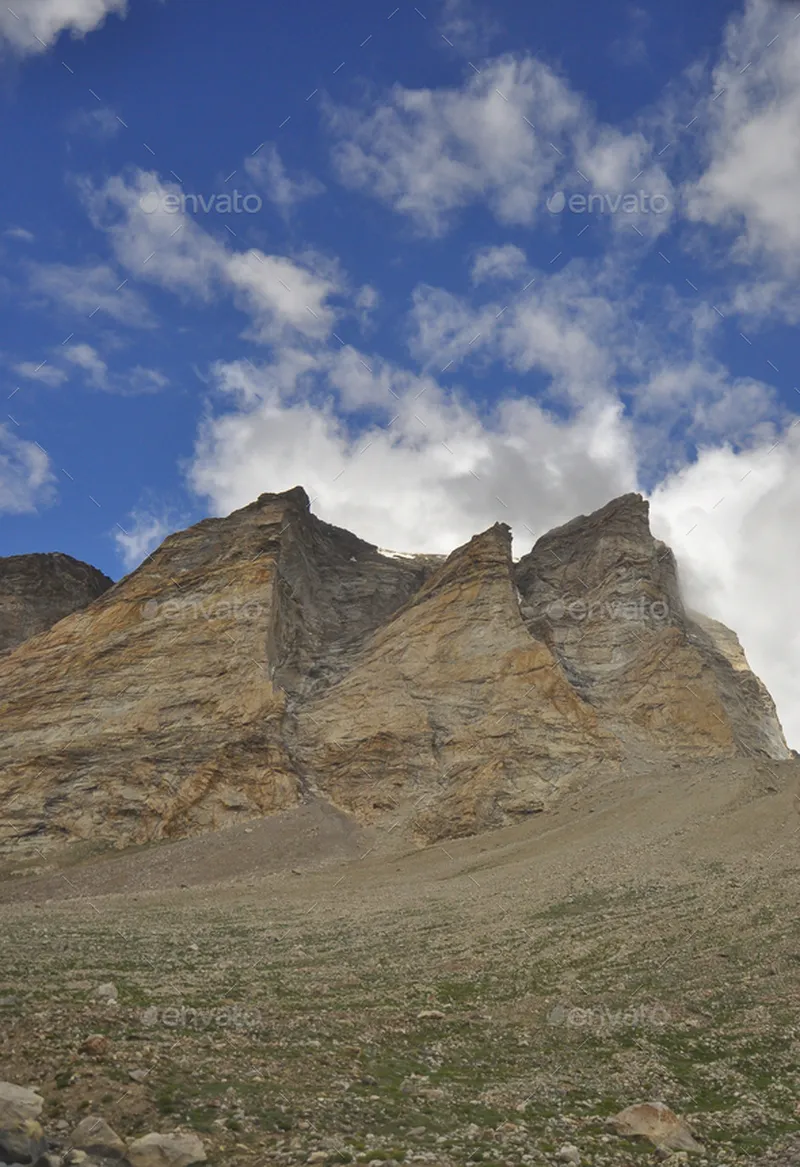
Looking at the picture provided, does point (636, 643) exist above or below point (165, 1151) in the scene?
above

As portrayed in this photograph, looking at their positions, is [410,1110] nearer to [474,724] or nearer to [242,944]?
[242,944]

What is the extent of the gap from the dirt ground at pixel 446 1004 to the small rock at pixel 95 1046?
0.22m

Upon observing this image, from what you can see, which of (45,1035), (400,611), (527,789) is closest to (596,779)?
(527,789)

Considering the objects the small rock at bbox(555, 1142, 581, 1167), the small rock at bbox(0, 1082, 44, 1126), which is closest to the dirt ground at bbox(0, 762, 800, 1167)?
the small rock at bbox(555, 1142, 581, 1167)

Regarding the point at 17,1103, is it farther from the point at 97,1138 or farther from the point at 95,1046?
the point at 95,1046

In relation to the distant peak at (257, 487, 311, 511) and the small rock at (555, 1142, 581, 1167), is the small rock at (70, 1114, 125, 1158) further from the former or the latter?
the distant peak at (257, 487, 311, 511)

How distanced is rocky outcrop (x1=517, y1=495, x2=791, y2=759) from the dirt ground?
18207 mm

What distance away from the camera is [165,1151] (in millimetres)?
8805

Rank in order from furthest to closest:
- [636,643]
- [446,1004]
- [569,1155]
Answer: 1. [636,643]
2. [446,1004]
3. [569,1155]

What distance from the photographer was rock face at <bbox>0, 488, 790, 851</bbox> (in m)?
54.3

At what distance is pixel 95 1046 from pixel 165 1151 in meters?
3.32

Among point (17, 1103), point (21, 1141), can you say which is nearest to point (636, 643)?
point (17, 1103)

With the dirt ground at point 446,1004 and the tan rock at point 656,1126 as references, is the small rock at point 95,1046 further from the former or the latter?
the tan rock at point 656,1126

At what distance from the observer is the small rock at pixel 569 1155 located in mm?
9695
